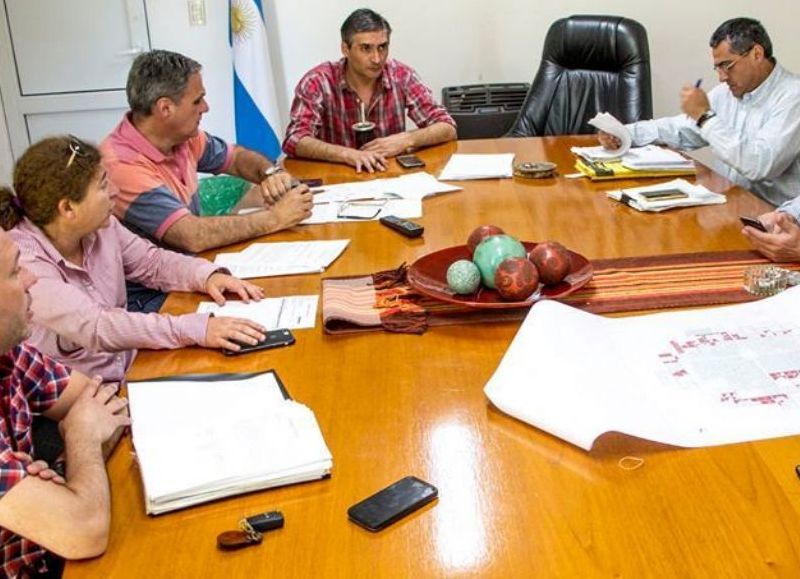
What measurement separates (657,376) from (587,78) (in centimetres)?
247

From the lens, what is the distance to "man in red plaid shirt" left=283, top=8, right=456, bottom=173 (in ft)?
9.81

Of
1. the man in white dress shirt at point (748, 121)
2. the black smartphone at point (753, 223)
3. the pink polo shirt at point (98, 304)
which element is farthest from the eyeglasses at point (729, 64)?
the pink polo shirt at point (98, 304)

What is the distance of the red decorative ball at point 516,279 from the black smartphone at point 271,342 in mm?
402

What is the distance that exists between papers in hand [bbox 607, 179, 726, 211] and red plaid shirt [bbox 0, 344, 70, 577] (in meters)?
1.49

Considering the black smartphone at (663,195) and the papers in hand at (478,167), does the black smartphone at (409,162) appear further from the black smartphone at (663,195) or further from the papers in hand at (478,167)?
the black smartphone at (663,195)

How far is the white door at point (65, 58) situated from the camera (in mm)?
4078

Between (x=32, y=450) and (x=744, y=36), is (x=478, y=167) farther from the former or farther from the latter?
(x=32, y=450)

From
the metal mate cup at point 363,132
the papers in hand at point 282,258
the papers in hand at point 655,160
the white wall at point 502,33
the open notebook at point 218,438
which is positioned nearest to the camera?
the open notebook at point 218,438

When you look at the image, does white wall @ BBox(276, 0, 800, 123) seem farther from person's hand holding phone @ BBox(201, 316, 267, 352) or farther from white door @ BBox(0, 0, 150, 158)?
person's hand holding phone @ BBox(201, 316, 267, 352)

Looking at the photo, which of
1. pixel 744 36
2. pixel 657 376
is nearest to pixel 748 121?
pixel 744 36

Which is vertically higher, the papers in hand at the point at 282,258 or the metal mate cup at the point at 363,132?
the metal mate cup at the point at 363,132

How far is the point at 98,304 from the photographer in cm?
173

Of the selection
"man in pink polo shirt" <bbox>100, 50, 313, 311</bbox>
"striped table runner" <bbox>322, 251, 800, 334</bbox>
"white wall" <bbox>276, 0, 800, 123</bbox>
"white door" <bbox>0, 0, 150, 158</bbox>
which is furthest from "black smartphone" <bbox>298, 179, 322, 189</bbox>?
"white door" <bbox>0, 0, 150, 158</bbox>

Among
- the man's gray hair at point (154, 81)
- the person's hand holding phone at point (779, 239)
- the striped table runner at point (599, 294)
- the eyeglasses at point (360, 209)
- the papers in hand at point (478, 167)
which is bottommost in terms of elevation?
the eyeglasses at point (360, 209)
